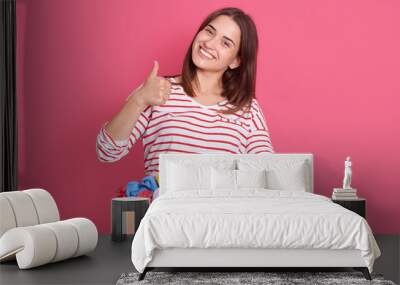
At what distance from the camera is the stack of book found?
6215 mm

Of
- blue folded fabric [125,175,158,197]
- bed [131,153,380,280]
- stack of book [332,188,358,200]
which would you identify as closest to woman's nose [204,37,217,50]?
blue folded fabric [125,175,158,197]

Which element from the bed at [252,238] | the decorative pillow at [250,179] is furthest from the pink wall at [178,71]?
the bed at [252,238]

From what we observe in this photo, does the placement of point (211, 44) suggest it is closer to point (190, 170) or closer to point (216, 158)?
point (216, 158)

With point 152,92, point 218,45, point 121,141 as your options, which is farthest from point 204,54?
point 121,141

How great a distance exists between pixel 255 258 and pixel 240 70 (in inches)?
90.4

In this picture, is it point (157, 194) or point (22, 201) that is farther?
point (157, 194)

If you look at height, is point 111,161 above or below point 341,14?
below

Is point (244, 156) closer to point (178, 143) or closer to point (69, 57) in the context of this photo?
point (178, 143)

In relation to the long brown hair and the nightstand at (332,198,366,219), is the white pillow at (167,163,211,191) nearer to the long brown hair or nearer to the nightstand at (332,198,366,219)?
the long brown hair

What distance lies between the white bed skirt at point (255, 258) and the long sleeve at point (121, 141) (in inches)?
76.7

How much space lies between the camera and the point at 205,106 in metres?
6.38

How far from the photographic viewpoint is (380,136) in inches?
257

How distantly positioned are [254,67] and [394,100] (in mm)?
1321

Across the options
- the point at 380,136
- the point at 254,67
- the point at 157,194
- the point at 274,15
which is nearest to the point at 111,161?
the point at 157,194
